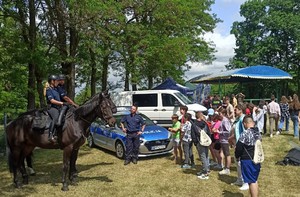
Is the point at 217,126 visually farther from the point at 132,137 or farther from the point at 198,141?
the point at 132,137

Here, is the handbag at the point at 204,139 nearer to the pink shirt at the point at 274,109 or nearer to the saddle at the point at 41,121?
the saddle at the point at 41,121

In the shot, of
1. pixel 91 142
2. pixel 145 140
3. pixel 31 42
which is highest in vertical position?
pixel 31 42

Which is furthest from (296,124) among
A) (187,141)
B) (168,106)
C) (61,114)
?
(61,114)

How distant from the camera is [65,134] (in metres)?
8.27

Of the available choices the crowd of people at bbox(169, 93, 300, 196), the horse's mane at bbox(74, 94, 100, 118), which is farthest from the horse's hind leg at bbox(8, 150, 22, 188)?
the crowd of people at bbox(169, 93, 300, 196)

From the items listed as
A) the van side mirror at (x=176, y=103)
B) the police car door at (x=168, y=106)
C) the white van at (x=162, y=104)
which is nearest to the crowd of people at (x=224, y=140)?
the van side mirror at (x=176, y=103)

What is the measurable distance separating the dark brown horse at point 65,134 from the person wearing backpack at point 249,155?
3243mm

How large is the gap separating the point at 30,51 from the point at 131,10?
10496 millimetres

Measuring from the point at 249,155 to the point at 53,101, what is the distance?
15.3 feet

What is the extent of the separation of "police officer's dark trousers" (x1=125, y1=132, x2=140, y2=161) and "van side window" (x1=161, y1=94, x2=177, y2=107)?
6.45m

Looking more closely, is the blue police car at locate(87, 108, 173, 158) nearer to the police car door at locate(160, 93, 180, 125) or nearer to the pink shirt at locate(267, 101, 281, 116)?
the police car door at locate(160, 93, 180, 125)

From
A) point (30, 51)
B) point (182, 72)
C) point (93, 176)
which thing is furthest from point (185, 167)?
point (182, 72)

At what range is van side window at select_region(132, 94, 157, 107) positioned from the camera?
1745cm

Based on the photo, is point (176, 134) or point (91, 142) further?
point (91, 142)
